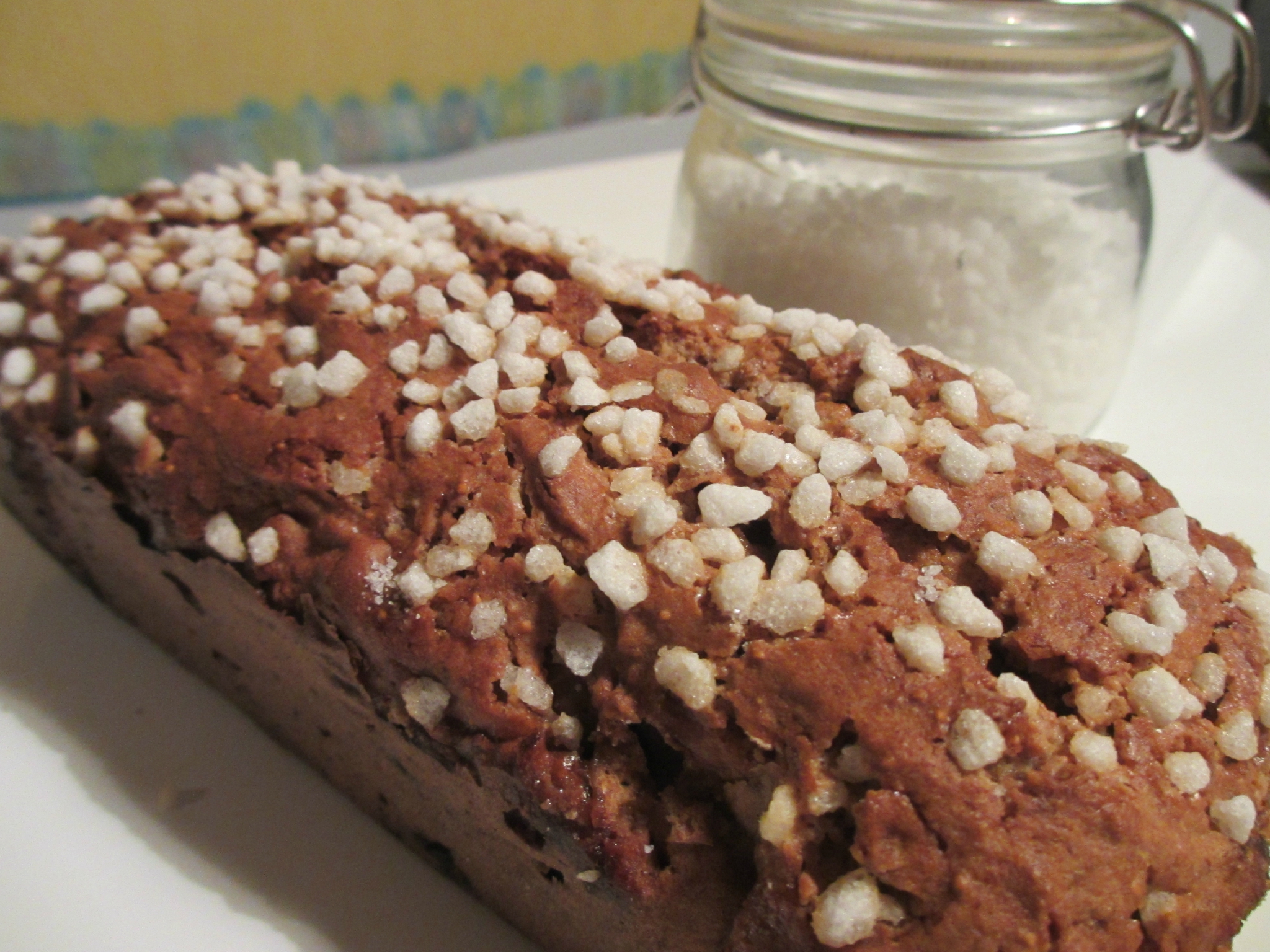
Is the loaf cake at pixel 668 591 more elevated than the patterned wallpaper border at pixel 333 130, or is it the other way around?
the loaf cake at pixel 668 591

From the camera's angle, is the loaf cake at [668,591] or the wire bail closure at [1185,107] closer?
the loaf cake at [668,591]

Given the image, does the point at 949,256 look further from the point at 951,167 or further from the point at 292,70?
the point at 292,70

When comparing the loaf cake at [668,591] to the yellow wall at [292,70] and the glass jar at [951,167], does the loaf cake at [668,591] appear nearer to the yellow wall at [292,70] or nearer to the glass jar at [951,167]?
the glass jar at [951,167]

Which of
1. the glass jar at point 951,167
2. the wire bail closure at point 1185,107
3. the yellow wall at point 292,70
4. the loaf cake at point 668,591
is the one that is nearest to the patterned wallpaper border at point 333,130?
the yellow wall at point 292,70

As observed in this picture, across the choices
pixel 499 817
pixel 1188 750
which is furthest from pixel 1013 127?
pixel 499 817

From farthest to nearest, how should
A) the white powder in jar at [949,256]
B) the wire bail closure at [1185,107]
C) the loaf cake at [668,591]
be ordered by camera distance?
1. the white powder in jar at [949,256]
2. the wire bail closure at [1185,107]
3. the loaf cake at [668,591]

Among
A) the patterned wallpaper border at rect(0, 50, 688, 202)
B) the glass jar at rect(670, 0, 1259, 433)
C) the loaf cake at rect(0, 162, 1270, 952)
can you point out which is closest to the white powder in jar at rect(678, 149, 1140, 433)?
the glass jar at rect(670, 0, 1259, 433)

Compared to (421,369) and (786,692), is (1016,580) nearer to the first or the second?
(786,692)
